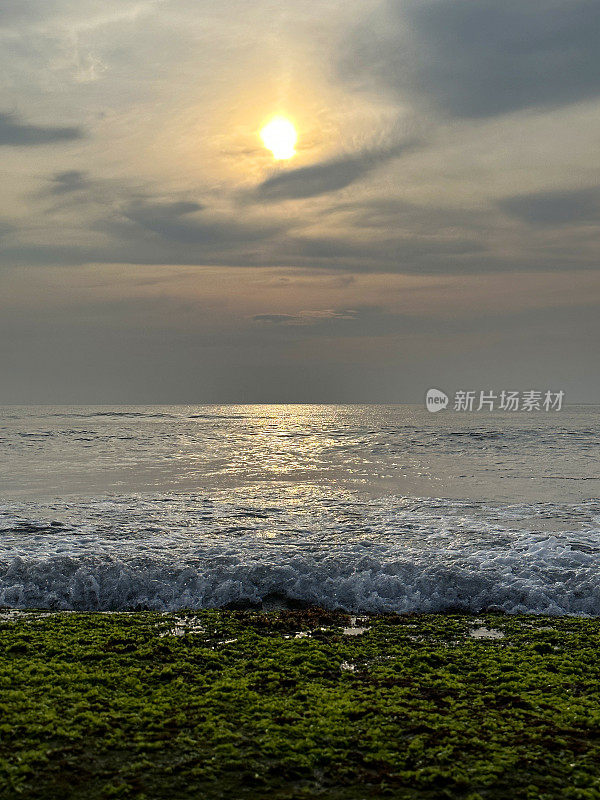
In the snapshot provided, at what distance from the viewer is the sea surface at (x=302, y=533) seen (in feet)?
Result: 40.6

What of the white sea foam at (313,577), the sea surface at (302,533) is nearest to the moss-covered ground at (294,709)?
the white sea foam at (313,577)

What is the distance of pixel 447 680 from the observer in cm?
764

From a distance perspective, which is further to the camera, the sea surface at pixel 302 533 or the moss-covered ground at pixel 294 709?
the sea surface at pixel 302 533

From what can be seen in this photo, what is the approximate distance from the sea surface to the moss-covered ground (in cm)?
220

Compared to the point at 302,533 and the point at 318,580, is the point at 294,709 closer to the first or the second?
the point at 318,580

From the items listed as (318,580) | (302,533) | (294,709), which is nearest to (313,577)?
(318,580)

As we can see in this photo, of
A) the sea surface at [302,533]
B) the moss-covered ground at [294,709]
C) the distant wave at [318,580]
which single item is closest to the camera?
the moss-covered ground at [294,709]

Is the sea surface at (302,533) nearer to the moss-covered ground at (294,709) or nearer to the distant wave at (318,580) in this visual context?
the distant wave at (318,580)

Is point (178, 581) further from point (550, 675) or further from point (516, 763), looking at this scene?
point (516, 763)

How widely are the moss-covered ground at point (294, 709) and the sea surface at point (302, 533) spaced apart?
7.23 ft

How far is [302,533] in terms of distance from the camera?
16.4m

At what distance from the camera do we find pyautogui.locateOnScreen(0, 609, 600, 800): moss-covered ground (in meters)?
5.17

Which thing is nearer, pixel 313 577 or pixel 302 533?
pixel 313 577

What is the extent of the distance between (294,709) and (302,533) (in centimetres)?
974
